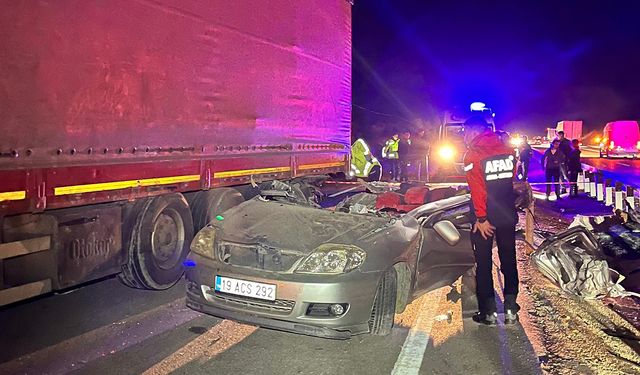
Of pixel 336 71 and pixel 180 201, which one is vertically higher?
pixel 336 71

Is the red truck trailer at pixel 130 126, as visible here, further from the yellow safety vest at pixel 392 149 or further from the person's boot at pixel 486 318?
the yellow safety vest at pixel 392 149

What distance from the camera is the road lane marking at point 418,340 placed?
3.82 m

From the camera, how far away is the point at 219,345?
4.21 m

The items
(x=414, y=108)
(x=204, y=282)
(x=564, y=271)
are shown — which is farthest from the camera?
(x=414, y=108)

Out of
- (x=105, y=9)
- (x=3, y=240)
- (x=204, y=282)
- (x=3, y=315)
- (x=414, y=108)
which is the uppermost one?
(x=414, y=108)

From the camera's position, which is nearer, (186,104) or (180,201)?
(186,104)

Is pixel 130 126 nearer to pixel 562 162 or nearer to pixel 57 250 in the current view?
pixel 57 250

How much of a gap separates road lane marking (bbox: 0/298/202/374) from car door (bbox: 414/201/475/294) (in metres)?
2.06

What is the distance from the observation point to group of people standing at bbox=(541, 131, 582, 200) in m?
14.2

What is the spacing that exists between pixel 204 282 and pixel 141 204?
151cm

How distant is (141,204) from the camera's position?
5.38 m

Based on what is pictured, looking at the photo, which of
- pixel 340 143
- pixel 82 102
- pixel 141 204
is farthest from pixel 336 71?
pixel 82 102

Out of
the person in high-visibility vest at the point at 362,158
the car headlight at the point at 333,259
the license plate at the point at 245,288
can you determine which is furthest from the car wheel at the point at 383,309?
the person in high-visibility vest at the point at 362,158

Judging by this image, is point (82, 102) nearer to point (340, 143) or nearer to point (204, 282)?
point (204, 282)
